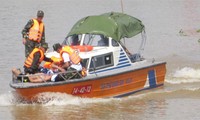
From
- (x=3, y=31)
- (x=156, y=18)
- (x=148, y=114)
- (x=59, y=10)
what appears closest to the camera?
(x=148, y=114)

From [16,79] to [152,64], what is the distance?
141 inches

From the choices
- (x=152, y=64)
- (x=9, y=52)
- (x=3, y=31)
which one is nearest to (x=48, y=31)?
(x=3, y=31)

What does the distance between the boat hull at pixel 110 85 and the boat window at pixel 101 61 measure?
0.38m

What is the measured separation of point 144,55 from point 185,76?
136 inches

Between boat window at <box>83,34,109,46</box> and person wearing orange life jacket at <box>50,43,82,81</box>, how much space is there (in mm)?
1144

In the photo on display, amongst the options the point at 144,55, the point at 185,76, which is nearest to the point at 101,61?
the point at 185,76

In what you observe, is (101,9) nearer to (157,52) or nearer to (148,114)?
(157,52)

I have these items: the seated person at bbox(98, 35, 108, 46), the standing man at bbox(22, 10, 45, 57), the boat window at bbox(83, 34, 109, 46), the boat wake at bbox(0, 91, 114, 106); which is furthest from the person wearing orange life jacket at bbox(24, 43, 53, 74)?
the seated person at bbox(98, 35, 108, 46)

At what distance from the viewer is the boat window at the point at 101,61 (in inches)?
650

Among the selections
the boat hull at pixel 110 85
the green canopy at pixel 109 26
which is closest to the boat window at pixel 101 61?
the boat hull at pixel 110 85

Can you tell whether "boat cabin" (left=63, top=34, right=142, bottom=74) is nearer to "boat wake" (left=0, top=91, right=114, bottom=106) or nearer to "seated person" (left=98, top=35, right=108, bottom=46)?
"seated person" (left=98, top=35, right=108, bottom=46)

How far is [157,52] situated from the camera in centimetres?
2373

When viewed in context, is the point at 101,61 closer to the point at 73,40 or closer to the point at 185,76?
the point at 73,40

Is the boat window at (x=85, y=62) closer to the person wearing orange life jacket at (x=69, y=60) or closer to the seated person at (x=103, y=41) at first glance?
the person wearing orange life jacket at (x=69, y=60)
